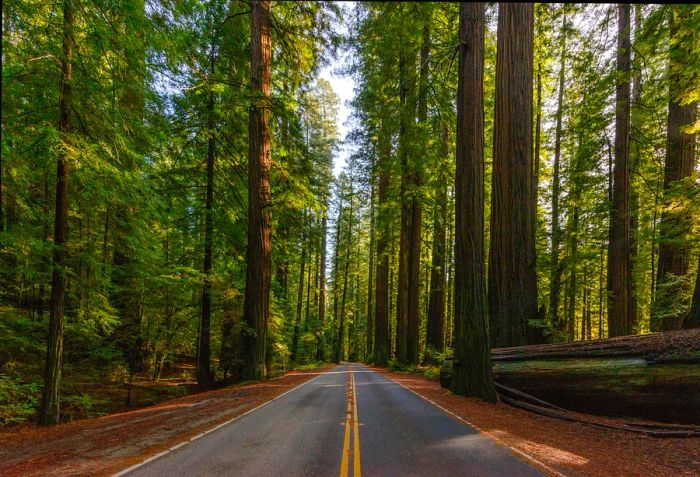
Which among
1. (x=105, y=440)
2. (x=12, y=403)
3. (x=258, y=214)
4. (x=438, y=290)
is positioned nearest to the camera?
(x=105, y=440)

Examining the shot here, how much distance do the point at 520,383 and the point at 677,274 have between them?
7.72 meters

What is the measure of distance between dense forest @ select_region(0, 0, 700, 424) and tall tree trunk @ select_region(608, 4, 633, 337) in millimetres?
73

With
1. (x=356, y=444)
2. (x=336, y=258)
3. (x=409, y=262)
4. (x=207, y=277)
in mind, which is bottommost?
(x=356, y=444)

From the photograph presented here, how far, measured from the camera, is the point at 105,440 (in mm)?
6816

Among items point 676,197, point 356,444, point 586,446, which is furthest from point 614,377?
point 356,444

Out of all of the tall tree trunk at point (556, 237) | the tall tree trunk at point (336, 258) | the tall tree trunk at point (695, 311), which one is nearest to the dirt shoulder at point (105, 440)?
the tall tree trunk at point (695, 311)

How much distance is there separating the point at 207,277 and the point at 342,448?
10.2 metres

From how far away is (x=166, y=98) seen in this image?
13.3 m

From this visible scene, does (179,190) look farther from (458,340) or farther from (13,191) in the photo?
(458,340)

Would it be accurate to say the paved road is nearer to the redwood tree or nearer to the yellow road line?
the yellow road line

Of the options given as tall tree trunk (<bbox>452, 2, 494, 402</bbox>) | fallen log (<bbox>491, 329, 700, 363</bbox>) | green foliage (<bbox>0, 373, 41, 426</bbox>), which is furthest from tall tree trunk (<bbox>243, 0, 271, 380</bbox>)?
fallen log (<bbox>491, 329, 700, 363</bbox>)

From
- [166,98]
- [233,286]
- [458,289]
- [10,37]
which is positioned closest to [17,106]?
[10,37]

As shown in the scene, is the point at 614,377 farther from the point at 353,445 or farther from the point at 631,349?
the point at 353,445

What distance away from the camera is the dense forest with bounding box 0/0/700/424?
27.7ft
